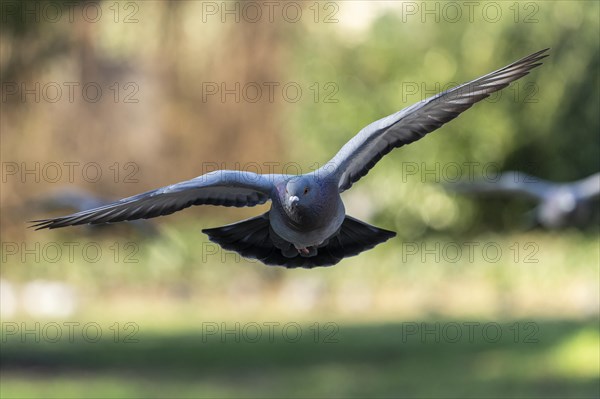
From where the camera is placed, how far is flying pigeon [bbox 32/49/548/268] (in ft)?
20.1

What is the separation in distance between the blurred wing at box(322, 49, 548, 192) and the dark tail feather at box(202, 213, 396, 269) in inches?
13.3

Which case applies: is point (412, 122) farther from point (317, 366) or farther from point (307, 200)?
point (317, 366)

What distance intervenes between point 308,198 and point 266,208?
1537cm

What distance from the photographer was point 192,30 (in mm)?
24719

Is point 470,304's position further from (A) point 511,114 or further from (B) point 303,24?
(B) point 303,24

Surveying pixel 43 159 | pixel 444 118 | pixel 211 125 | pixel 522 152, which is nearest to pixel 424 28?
pixel 522 152

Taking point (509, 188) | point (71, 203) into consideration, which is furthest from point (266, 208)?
point (509, 188)

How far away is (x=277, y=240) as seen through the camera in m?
6.67

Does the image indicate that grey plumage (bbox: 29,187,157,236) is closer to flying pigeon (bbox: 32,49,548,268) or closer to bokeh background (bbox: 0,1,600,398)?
bokeh background (bbox: 0,1,600,398)

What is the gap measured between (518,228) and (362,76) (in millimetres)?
4402

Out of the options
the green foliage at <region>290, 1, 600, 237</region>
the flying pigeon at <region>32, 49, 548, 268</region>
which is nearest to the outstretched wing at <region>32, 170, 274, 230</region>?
the flying pigeon at <region>32, 49, 548, 268</region>

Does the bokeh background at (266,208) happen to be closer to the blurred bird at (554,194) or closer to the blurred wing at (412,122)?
the blurred bird at (554,194)

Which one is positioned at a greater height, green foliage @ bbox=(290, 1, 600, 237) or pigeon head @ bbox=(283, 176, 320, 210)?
green foliage @ bbox=(290, 1, 600, 237)

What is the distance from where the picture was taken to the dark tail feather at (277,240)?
670cm
